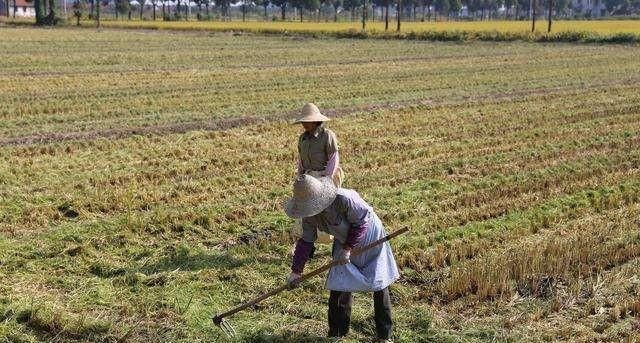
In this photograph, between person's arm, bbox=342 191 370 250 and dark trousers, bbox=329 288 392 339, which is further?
dark trousers, bbox=329 288 392 339

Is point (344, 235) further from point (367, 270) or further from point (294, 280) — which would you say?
point (294, 280)

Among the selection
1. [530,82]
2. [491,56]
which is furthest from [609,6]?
[530,82]

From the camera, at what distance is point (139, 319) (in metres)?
5.92

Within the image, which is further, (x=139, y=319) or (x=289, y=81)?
(x=289, y=81)

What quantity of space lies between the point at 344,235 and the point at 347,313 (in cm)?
74

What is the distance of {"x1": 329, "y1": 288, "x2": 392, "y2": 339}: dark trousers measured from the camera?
5.41 meters

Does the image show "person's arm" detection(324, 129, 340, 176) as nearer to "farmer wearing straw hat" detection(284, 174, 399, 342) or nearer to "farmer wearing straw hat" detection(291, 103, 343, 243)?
"farmer wearing straw hat" detection(291, 103, 343, 243)

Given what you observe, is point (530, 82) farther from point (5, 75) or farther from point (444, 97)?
point (5, 75)

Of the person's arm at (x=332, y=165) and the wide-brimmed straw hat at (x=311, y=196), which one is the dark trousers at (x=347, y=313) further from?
the person's arm at (x=332, y=165)

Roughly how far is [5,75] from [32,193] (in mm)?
15634

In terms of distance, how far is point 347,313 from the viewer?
5539 mm

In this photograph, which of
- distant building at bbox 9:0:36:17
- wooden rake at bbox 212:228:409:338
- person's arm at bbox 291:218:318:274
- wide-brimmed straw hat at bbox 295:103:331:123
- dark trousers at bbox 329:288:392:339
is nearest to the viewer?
wooden rake at bbox 212:228:409:338

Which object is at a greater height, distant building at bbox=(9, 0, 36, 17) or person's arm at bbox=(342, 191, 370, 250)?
distant building at bbox=(9, 0, 36, 17)

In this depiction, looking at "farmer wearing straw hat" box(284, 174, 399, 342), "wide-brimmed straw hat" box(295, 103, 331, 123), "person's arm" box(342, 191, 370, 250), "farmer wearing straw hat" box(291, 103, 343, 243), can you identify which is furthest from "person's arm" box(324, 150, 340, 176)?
"person's arm" box(342, 191, 370, 250)
